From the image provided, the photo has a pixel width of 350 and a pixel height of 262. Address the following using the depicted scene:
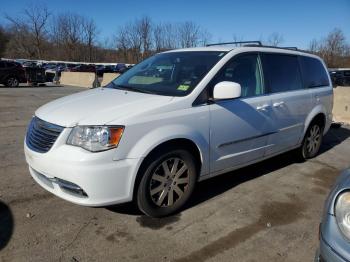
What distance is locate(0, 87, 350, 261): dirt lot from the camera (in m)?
3.26

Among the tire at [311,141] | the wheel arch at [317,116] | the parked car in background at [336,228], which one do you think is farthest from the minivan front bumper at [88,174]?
the tire at [311,141]

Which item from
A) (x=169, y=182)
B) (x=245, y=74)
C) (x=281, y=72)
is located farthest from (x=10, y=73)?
(x=169, y=182)

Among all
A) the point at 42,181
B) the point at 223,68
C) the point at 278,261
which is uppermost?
the point at 223,68

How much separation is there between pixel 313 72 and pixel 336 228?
448 cm

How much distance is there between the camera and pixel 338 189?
239cm

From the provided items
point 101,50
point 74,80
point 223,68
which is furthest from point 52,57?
point 223,68

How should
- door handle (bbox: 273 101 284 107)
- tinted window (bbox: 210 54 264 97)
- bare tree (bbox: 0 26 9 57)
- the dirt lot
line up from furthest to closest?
bare tree (bbox: 0 26 9 57) < door handle (bbox: 273 101 284 107) < tinted window (bbox: 210 54 264 97) < the dirt lot

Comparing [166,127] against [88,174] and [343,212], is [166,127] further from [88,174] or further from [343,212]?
[343,212]

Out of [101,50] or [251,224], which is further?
[101,50]

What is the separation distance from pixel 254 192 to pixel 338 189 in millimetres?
2401

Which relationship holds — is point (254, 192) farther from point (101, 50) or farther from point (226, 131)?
point (101, 50)

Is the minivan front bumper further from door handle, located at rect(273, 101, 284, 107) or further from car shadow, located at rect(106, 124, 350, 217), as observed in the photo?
door handle, located at rect(273, 101, 284, 107)

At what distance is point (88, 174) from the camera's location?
131 inches

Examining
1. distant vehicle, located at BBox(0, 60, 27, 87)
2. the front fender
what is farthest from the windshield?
distant vehicle, located at BBox(0, 60, 27, 87)
